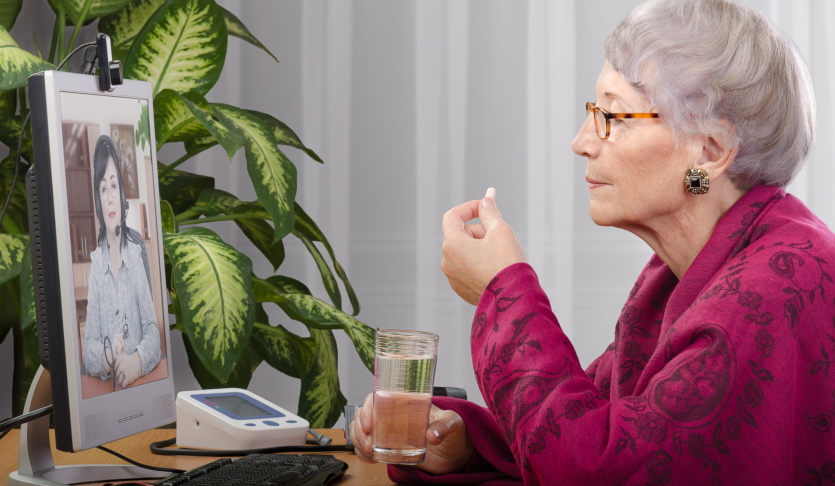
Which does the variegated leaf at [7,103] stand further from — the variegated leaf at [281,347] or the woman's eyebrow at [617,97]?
the woman's eyebrow at [617,97]

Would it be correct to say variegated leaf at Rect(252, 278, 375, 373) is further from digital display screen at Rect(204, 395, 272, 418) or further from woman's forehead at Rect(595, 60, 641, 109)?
woman's forehead at Rect(595, 60, 641, 109)

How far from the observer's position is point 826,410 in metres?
0.74

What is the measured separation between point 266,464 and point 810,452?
612mm

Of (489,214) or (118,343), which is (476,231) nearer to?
(489,214)

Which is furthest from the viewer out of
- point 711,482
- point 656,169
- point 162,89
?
point 162,89

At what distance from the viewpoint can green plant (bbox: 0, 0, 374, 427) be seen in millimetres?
1372

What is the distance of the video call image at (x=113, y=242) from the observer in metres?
0.81

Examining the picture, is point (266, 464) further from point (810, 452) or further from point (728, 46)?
point (728, 46)

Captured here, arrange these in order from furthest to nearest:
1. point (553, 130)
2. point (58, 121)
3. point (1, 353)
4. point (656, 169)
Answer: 1. point (553, 130)
2. point (1, 353)
3. point (656, 169)
4. point (58, 121)

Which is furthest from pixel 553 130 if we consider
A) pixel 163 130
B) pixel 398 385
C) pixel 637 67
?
pixel 398 385

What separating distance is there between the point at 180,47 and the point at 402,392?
1.21 meters

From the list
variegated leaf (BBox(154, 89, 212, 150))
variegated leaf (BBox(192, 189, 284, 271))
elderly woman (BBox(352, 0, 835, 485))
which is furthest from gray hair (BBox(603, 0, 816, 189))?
variegated leaf (BBox(192, 189, 284, 271))

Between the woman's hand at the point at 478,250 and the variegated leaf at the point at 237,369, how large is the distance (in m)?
1.06

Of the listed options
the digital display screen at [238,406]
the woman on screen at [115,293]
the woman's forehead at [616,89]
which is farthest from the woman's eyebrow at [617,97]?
the digital display screen at [238,406]
